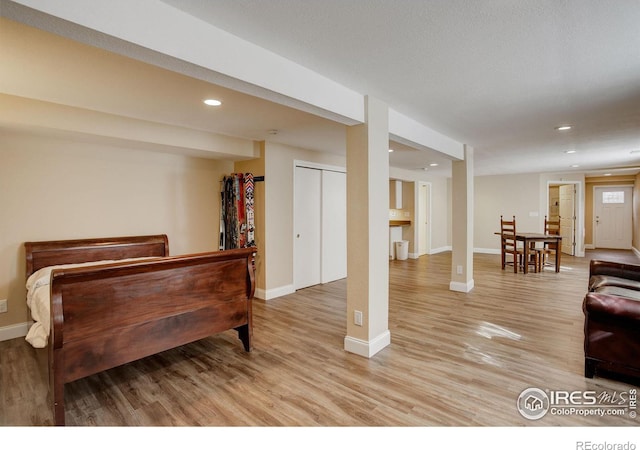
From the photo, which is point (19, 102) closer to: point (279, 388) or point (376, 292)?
point (279, 388)

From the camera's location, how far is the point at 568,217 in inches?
346

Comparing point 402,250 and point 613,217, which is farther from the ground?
point 613,217

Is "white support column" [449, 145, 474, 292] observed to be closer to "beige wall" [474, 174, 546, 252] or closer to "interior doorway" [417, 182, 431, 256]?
"interior doorway" [417, 182, 431, 256]

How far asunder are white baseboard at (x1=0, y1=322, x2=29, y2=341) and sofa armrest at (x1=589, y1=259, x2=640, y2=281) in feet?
20.8

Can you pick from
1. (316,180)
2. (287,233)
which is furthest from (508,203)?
(287,233)

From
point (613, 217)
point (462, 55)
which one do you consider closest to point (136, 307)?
point (462, 55)

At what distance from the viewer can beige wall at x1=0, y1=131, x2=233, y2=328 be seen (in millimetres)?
3324

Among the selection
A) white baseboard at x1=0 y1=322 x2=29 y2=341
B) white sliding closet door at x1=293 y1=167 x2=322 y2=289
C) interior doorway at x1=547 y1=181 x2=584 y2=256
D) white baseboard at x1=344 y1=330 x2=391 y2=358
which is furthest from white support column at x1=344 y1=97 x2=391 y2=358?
interior doorway at x1=547 y1=181 x2=584 y2=256

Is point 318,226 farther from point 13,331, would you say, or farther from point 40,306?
point 13,331

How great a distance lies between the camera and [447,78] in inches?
97.0

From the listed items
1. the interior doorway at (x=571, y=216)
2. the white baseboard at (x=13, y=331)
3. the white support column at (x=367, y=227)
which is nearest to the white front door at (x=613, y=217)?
the interior doorway at (x=571, y=216)

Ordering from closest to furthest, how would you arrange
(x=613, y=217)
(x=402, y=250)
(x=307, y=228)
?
1. (x=307, y=228)
2. (x=402, y=250)
3. (x=613, y=217)

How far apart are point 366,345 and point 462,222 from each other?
10.0 ft
